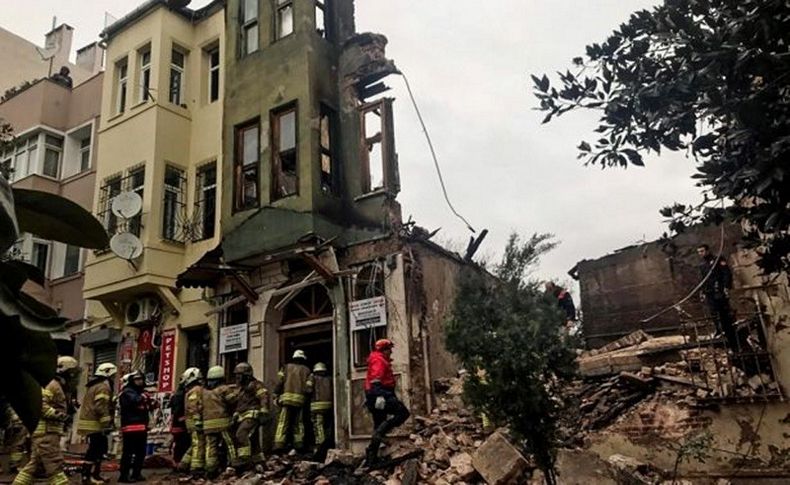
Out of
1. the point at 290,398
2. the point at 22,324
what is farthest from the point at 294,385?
the point at 22,324

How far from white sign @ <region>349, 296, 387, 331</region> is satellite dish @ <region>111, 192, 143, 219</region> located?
6.52 metres

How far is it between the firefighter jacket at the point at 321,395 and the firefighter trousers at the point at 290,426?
32 centimetres

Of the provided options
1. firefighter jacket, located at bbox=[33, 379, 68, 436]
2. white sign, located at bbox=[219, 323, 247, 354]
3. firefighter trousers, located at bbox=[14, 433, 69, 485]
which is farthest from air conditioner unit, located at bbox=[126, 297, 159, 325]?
firefighter trousers, located at bbox=[14, 433, 69, 485]

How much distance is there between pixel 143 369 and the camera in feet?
53.5

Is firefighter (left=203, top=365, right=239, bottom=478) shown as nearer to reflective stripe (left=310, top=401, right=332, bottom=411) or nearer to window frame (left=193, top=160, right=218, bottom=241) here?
reflective stripe (left=310, top=401, right=332, bottom=411)

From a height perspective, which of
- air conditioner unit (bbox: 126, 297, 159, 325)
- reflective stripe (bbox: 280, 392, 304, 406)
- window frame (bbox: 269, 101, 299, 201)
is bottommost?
reflective stripe (bbox: 280, 392, 304, 406)

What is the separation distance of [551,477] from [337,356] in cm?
599

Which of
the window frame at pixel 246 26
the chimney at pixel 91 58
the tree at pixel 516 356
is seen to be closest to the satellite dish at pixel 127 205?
the window frame at pixel 246 26

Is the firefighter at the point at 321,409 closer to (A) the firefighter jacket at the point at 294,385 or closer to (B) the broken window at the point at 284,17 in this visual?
(A) the firefighter jacket at the point at 294,385

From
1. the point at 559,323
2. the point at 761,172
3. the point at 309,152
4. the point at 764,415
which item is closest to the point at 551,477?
the point at 559,323

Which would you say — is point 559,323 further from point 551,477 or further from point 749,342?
point 749,342

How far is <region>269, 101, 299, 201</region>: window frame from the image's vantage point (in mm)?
14512

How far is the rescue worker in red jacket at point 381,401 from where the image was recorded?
10.3 m

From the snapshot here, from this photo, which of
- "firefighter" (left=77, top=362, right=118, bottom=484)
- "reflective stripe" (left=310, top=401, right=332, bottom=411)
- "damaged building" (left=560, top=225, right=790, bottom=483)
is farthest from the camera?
"reflective stripe" (left=310, top=401, right=332, bottom=411)
